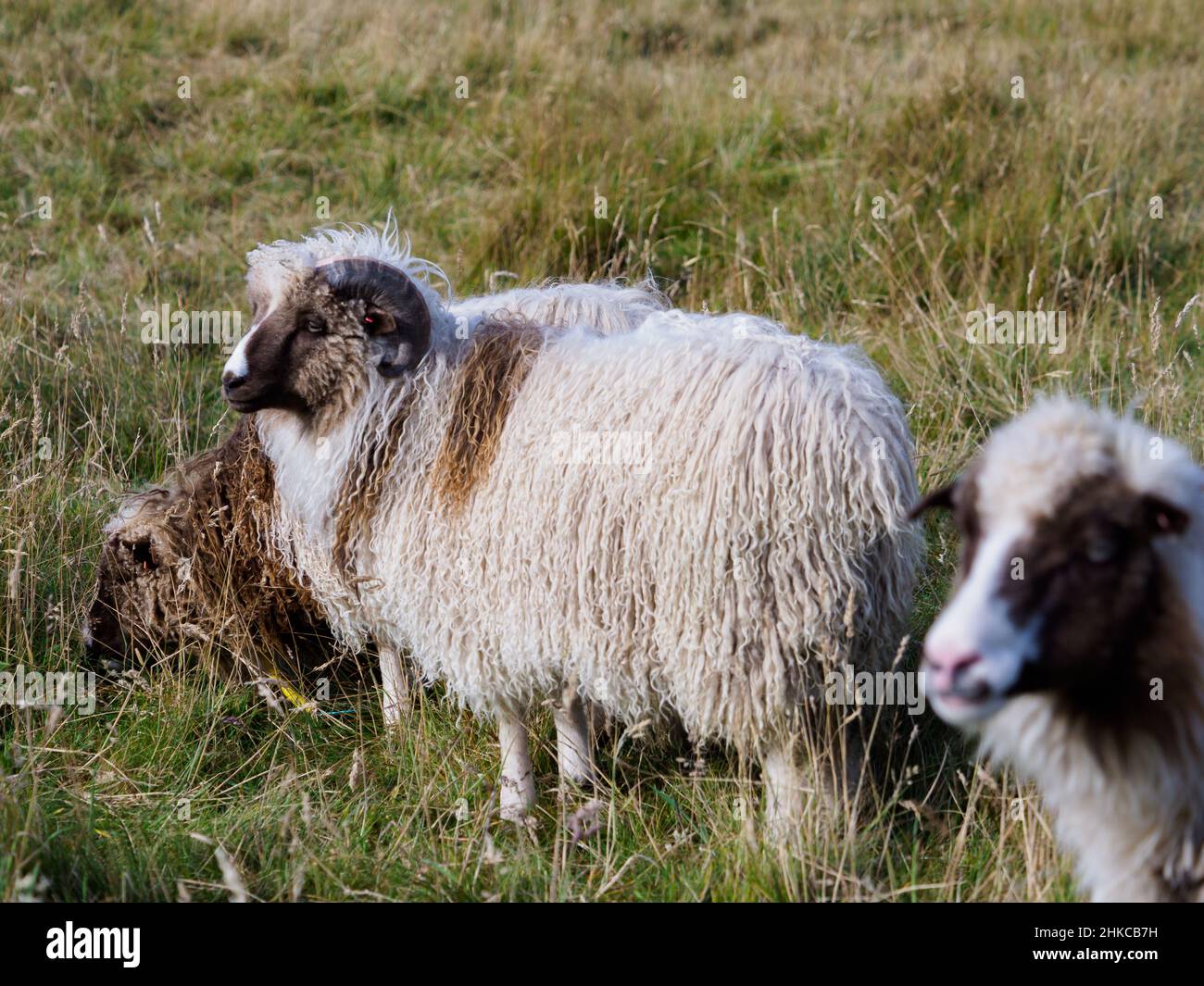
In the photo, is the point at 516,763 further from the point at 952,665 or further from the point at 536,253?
the point at 536,253

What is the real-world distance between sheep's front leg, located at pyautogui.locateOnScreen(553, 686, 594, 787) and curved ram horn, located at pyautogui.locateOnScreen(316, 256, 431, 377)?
1190 millimetres

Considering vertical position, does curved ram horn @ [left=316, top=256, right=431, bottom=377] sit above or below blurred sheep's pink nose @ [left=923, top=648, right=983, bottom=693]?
above

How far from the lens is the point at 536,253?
21.1 ft

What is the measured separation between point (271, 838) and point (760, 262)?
13.5 ft

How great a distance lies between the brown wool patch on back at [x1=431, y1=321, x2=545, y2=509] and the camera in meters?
3.74

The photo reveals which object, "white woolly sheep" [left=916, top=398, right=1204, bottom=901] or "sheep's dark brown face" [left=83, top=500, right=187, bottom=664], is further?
"sheep's dark brown face" [left=83, top=500, right=187, bottom=664]

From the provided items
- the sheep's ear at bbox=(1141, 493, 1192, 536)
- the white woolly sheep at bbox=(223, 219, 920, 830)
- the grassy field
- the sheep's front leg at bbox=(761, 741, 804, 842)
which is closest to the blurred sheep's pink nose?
the sheep's ear at bbox=(1141, 493, 1192, 536)

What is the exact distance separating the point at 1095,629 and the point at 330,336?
247 cm

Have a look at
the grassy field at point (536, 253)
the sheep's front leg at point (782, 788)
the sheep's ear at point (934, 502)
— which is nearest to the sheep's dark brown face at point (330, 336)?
the grassy field at point (536, 253)

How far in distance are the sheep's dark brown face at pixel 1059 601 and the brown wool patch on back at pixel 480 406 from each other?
175 cm

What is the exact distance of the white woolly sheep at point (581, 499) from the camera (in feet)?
10.7

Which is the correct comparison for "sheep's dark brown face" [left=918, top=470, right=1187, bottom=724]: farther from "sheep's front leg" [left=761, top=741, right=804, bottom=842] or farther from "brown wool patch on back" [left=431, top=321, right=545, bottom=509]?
"brown wool patch on back" [left=431, top=321, right=545, bottom=509]

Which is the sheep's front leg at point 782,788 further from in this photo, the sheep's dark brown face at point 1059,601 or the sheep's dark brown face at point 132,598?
the sheep's dark brown face at point 132,598

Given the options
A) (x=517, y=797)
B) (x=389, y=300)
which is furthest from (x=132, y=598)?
(x=517, y=797)
